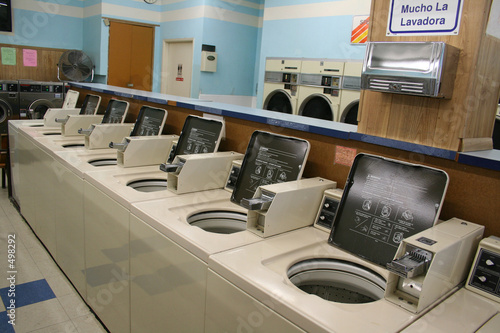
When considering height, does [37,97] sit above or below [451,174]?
below

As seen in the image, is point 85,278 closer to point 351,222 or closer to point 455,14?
point 351,222

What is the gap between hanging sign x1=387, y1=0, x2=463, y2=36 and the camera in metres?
1.39

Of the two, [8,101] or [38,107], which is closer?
[8,101]

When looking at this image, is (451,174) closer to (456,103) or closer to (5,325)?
(456,103)

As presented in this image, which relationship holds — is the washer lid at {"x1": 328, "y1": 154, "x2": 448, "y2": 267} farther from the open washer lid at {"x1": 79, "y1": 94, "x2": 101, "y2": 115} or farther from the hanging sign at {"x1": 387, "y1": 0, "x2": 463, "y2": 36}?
the open washer lid at {"x1": 79, "y1": 94, "x2": 101, "y2": 115}

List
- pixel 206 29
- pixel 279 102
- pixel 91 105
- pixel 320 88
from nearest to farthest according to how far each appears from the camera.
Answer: pixel 91 105
pixel 320 88
pixel 279 102
pixel 206 29

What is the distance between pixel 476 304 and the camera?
122 centimetres

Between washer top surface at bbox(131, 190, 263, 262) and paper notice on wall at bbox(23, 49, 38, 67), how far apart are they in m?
6.73

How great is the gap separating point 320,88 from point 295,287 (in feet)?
15.1

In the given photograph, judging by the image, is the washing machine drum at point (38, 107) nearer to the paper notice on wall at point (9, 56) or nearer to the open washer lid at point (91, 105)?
the paper notice on wall at point (9, 56)

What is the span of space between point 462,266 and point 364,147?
25.4 inches

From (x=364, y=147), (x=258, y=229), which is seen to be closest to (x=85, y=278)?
(x=258, y=229)

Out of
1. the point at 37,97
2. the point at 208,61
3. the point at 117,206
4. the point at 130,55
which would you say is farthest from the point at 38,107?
the point at 117,206

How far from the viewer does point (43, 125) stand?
4051 millimetres
